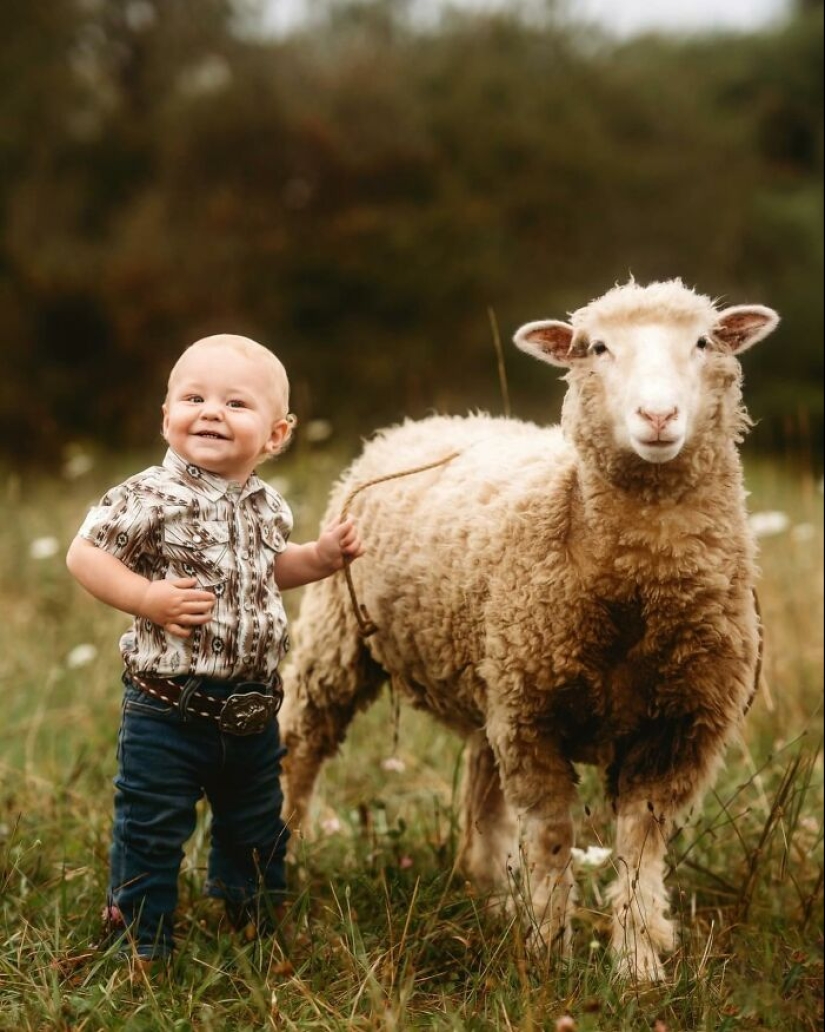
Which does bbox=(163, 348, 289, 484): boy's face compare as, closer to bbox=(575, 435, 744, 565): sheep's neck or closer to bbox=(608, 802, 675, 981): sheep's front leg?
bbox=(575, 435, 744, 565): sheep's neck

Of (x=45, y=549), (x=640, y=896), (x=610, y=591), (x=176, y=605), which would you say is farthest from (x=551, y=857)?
(x=45, y=549)

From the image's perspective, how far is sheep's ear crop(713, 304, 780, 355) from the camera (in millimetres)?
2535

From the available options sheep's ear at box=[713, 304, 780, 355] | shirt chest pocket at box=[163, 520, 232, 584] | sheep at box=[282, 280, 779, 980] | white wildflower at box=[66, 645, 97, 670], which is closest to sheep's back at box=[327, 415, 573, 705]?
sheep at box=[282, 280, 779, 980]

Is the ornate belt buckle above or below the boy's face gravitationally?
below

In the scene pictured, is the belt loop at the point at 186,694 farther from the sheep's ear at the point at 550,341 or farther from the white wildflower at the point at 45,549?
the white wildflower at the point at 45,549

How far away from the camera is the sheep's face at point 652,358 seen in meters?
2.26

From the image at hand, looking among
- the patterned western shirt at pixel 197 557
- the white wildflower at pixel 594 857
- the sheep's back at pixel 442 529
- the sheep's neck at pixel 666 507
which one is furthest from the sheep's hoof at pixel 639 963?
the patterned western shirt at pixel 197 557

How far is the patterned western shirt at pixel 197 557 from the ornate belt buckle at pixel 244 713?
0.05 metres

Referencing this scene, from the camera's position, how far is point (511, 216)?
47.0ft

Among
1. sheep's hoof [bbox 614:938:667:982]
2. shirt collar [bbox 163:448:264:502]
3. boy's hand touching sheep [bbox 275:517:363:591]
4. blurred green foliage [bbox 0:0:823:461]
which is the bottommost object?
sheep's hoof [bbox 614:938:667:982]

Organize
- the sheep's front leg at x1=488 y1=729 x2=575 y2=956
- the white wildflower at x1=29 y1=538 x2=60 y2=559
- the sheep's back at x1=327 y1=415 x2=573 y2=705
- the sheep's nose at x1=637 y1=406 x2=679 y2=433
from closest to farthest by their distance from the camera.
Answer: the sheep's nose at x1=637 y1=406 x2=679 y2=433 < the sheep's front leg at x1=488 y1=729 x2=575 y2=956 < the sheep's back at x1=327 y1=415 x2=573 y2=705 < the white wildflower at x1=29 y1=538 x2=60 y2=559

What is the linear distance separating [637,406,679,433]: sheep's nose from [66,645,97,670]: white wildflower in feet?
9.57

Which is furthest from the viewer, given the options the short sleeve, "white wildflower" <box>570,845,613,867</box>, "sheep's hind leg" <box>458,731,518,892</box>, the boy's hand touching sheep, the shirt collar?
"sheep's hind leg" <box>458,731,518,892</box>

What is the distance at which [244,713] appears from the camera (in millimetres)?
2469
